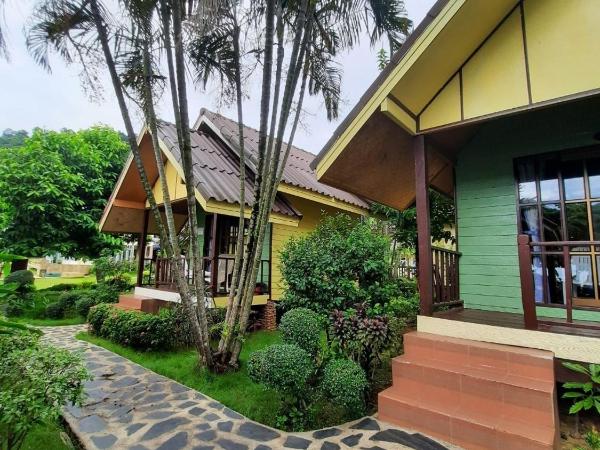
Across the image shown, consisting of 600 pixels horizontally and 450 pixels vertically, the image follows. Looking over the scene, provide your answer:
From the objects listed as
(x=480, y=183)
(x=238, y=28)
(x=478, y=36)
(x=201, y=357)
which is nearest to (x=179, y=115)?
(x=238, y=28)

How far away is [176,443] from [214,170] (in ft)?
20.8

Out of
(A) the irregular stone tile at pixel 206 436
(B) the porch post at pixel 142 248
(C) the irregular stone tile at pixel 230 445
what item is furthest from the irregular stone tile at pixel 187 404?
(B) the porch post at pixel 142 248

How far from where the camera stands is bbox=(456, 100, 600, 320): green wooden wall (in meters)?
5.12

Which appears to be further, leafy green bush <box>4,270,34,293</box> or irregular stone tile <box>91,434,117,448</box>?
leafy green bush <box>4,270,34,293</box>

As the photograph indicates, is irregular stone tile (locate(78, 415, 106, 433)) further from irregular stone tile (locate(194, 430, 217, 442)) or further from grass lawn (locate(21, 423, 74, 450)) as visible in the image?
irregular stone tile (locate(194, 430, 217, 442))

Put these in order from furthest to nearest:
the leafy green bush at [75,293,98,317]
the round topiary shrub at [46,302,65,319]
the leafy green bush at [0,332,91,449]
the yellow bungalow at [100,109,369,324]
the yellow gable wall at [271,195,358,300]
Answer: the round topiary shrub at [46,302,65,319] → the leafy green bush at [75,293,98,317] → the yellow gable wall at [271,195,358,300] → the yellow bungalow at [100,109,369,324] → the leafy green bush at [0,332,91,449]

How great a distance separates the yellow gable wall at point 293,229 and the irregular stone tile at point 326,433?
220 inches

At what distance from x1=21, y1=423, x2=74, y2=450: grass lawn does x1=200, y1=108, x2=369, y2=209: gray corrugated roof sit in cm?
658

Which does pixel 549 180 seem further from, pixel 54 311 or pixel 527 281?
pixel 54 311

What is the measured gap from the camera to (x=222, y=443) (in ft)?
11.2

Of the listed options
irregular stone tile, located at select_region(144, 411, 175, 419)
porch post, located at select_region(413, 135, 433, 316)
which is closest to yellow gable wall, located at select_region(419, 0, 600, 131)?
porch post, located at select_region(413, 135, 433, 316)

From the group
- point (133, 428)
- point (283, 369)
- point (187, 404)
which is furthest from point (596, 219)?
point (133, 428)

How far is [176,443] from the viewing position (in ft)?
11.3

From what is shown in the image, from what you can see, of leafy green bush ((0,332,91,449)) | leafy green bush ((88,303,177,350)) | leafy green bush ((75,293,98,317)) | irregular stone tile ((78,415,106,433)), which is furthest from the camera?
leafy green bush ((75,293,98,317))
